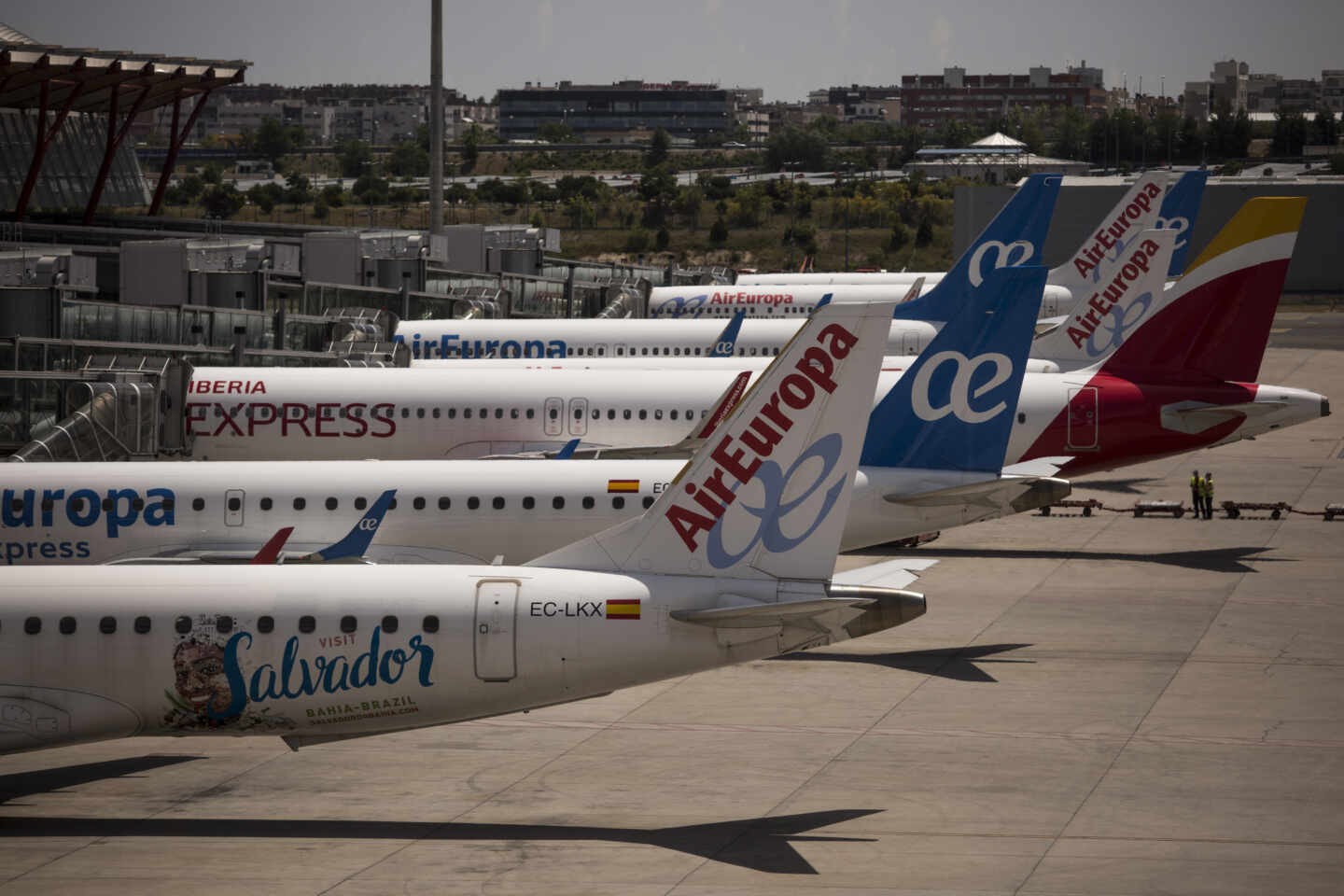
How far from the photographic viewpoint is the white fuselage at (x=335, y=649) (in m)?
22.2

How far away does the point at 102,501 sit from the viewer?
31766mm

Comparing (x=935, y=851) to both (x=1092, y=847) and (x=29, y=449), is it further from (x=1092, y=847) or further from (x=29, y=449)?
(x=29, y=449)

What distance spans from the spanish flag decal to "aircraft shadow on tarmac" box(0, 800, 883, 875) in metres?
3.01

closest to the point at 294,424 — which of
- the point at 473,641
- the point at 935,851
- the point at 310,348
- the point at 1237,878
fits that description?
the point at 310,348

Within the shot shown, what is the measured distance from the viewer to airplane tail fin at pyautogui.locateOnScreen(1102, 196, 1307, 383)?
4362 centimetres

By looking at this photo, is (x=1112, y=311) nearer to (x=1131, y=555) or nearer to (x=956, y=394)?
(x=1131, y=555)

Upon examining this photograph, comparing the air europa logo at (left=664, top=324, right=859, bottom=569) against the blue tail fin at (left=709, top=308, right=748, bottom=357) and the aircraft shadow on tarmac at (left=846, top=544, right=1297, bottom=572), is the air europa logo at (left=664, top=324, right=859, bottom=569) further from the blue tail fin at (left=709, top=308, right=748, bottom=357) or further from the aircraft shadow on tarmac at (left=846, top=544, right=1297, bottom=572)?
the blue tail fin at (left=709, top=308, right=748, bottom=357)

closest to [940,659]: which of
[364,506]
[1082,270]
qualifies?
[364,506]

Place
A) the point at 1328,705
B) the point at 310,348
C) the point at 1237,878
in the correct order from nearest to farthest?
the point at 1237,878 < the point at 1328,705 < the point at 310,348

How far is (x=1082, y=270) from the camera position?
3159 inches

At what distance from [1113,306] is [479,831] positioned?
124ft

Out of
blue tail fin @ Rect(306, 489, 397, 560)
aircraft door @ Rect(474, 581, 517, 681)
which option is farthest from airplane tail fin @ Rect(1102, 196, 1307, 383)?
aircraft door @ Rect(474, 581, 517, 681)

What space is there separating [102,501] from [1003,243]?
39066mm

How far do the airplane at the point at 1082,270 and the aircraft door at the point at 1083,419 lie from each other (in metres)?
15.7
